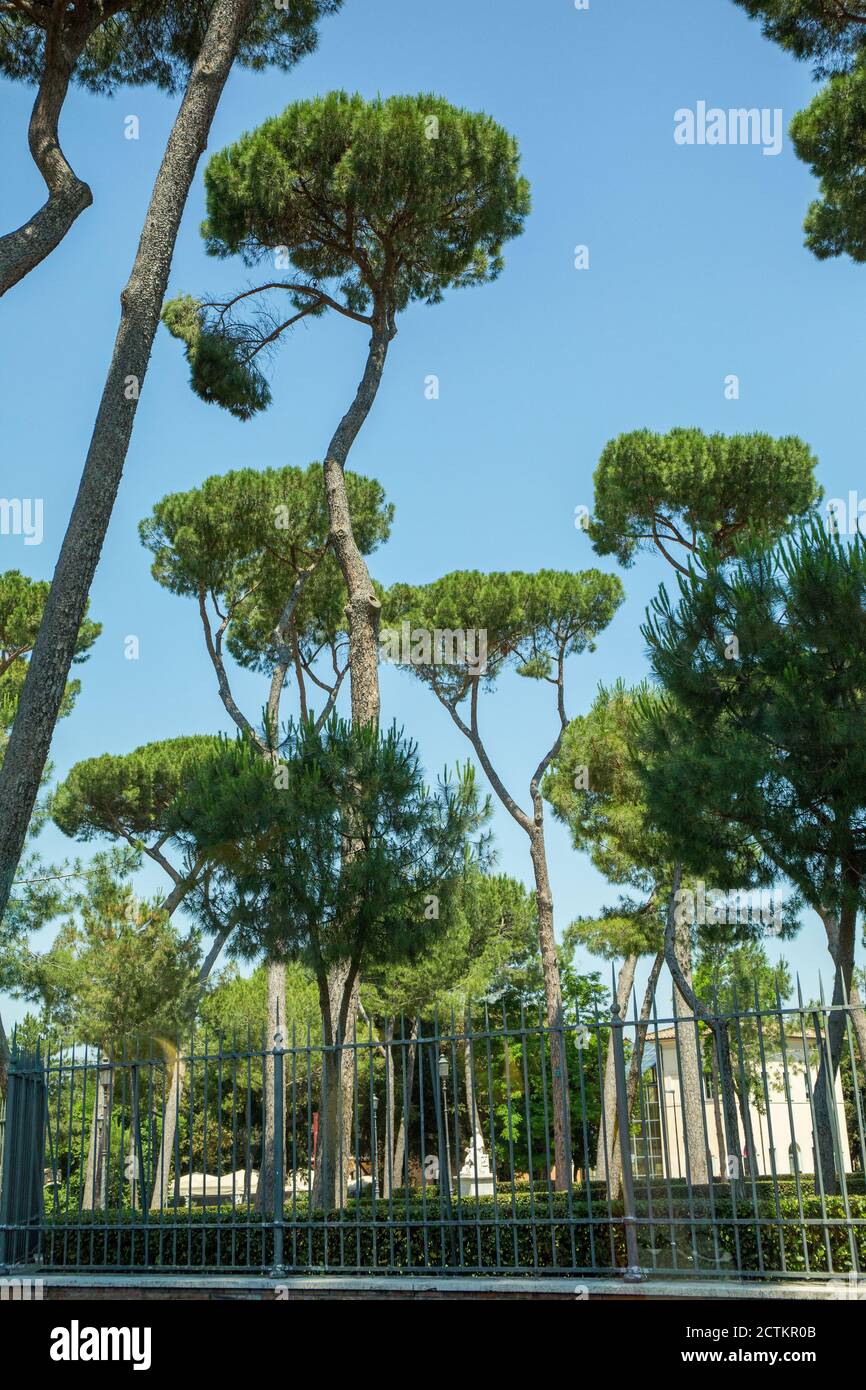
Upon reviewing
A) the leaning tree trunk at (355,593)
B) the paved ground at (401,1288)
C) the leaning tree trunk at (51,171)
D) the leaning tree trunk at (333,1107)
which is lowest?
the paved ground at (401,1288)

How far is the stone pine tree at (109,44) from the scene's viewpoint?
10.9 meters

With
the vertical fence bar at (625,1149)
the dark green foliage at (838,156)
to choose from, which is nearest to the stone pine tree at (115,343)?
the vertical fence bar at (625,1149)

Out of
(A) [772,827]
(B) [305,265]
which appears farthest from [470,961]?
(A) [772,827]

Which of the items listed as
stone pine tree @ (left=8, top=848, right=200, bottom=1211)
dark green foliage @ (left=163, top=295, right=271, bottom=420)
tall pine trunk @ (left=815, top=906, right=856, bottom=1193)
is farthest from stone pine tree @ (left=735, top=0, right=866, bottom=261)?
stone pine tree @ (left=8, top=848, right=200, bottom=1211)

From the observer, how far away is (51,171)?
10.4 m

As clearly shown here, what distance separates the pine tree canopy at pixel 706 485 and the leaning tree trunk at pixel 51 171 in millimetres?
9011

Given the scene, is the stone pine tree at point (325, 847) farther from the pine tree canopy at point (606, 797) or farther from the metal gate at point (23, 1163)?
the pine tree canopy at point (606, 797)

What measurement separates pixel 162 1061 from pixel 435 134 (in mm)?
10311

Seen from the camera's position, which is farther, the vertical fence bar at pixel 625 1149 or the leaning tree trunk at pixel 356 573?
the leaning tree trunk at pixel 356 573

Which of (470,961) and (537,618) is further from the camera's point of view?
(470,961)

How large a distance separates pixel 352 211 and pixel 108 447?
5993 millimetres

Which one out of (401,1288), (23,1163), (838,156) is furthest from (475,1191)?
(838,156)
